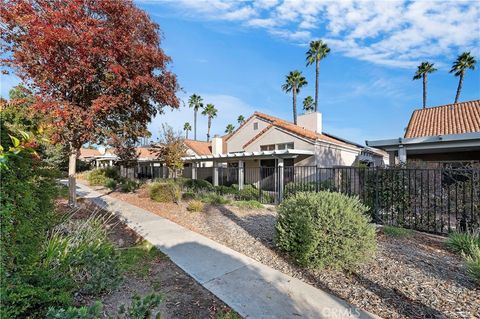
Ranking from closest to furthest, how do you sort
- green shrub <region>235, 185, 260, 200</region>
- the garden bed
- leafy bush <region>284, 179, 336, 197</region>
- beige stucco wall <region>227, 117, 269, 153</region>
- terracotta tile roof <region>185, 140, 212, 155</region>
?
the garden bed < leafy bush <region>284, 179, 336, 197</region> < green shrub <region>235, 185, 260, 200</region> < beige stucco wall <region>227, 117, 269, 153</region> < terracotta tile roof <region>185, 140, 212, 155</region>

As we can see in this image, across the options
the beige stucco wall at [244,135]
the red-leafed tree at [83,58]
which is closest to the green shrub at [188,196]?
the red-leafed tree at [83,58]

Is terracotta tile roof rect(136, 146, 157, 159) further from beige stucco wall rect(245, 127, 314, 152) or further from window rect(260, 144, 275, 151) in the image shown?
window rect(260, 144, 275, 151)

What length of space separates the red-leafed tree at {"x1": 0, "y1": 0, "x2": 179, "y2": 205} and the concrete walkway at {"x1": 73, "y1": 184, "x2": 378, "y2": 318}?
4.05 metres

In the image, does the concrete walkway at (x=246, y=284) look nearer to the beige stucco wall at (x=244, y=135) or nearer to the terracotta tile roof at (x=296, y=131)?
the terracotta tile roof at (x=296, y=131)

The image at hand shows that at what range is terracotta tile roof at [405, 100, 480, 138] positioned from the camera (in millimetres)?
12398

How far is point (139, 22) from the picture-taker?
→ 24.6ft

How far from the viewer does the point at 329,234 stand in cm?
430

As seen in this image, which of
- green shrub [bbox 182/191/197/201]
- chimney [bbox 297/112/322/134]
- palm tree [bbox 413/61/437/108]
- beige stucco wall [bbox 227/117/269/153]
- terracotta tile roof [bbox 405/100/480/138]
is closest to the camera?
green shrub [bbox 182/191/197/201]

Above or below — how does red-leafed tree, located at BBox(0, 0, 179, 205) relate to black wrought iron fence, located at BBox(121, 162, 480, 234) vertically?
above

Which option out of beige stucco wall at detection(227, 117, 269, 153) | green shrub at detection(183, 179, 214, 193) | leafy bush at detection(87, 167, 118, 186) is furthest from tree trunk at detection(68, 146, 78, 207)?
beige stucco wall at detection(227, 117, 269, 153)

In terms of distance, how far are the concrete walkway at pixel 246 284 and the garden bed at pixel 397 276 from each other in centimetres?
27

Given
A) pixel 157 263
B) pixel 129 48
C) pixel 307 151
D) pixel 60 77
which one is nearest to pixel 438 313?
pixel 157 263

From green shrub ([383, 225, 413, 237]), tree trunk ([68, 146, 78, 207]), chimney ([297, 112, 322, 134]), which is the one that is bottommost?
green shrub ([383, 225, 413, 237])

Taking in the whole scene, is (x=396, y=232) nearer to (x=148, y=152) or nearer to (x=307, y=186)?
(x=307, y=186)
